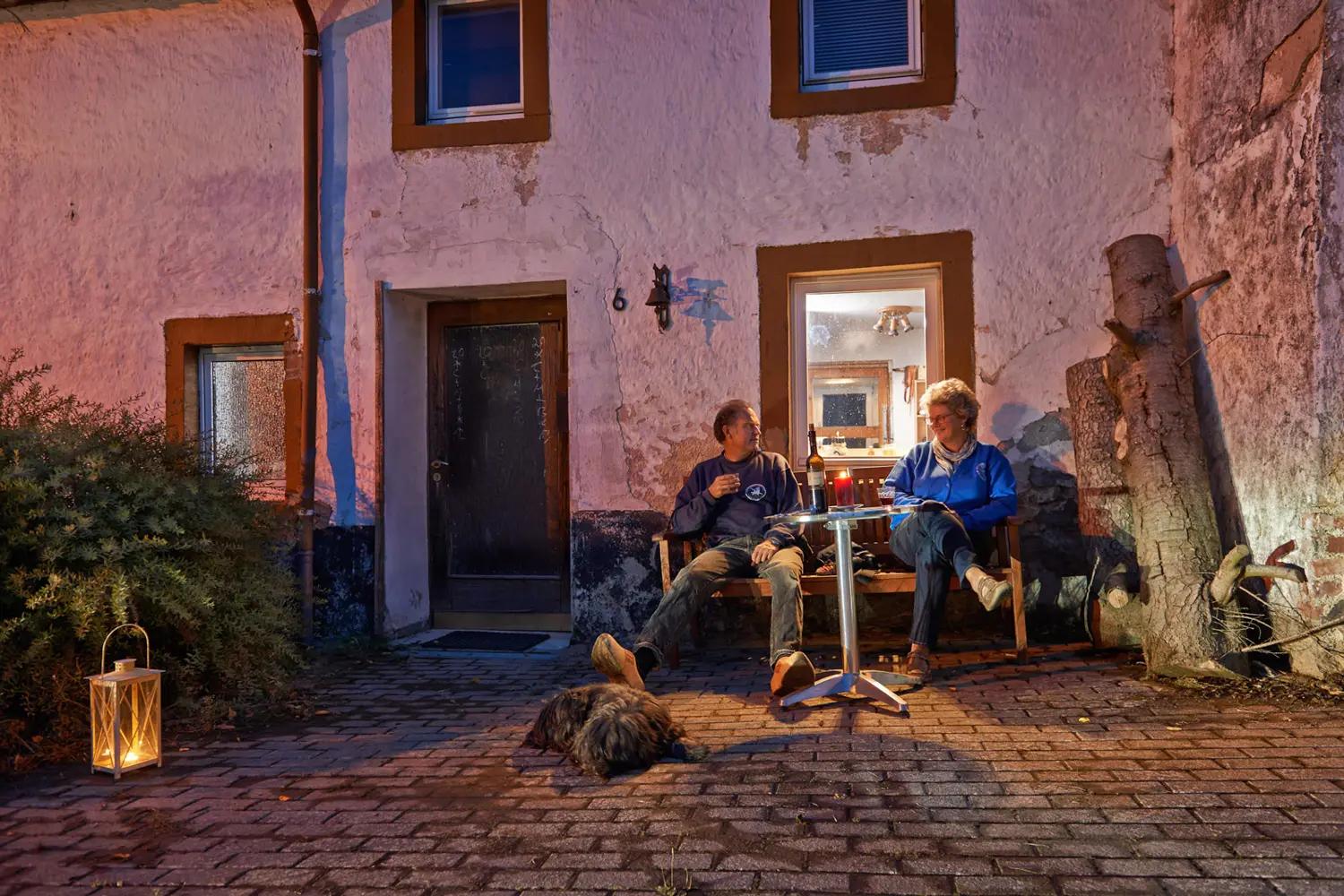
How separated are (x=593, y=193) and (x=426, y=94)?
1472mm

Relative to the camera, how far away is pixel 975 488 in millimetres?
5266

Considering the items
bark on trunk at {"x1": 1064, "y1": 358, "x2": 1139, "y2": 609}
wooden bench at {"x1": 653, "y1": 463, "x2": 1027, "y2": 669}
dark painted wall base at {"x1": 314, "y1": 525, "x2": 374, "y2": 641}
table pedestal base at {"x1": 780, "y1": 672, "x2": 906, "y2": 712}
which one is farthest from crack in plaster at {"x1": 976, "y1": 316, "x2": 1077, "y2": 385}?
dark painted wall base at {"x1": 314, "y1": 525, "x2": 374, "y2": 641}

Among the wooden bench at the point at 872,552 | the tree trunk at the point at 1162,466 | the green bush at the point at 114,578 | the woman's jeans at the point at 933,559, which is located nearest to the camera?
the green bush at the point at 114,578

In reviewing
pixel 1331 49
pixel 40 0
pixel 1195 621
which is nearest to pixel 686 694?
pixel 1195 621

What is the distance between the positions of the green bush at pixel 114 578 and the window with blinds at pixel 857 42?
4.37 m

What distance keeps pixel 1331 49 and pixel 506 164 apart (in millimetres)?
4573

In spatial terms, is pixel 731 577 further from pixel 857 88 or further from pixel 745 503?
pixel 857 88

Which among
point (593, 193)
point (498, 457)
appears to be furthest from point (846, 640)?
point (593, 193)

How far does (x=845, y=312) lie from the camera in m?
6.36

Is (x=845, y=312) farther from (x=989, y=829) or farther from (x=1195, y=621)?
(x=989, y=829)

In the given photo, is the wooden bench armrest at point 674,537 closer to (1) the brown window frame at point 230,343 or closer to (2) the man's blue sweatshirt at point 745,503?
(2) the man's blue sweatshirt at point 745,503

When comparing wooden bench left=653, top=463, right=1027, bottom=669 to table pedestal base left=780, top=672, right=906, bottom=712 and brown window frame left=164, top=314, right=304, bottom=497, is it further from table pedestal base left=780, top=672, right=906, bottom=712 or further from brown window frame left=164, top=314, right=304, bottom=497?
brown window frame left=164, top=314, right=304, bottom=497

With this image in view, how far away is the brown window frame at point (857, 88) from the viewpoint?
6.02m

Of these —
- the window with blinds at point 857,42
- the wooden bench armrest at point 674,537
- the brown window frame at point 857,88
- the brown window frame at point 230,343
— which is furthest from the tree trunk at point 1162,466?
the brown window frame at point 230,343
